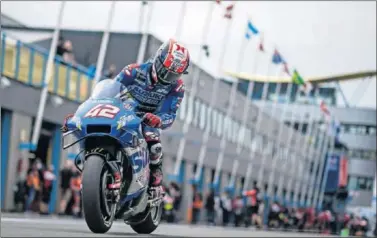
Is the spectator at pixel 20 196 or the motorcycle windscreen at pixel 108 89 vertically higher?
the motorcycle windscreen at pixel 108 89

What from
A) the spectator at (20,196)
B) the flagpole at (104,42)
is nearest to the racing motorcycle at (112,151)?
the flagpole at (104,42)

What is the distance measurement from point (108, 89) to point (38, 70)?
2078cm

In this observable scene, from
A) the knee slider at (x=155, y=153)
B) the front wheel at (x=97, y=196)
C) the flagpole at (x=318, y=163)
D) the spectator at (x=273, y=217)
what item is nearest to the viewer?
the front wheel at (x=97, y=196)

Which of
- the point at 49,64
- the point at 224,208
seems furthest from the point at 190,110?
the point at 49,64

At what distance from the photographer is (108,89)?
17.0 feet

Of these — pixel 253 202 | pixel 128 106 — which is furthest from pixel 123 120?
pixel 253 202

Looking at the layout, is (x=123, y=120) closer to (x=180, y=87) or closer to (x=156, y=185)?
(x=180, y=87)

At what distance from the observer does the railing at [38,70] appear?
76.7 feet

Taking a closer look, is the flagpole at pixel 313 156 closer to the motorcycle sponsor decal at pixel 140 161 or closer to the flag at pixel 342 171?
the flag at pixel 342 171

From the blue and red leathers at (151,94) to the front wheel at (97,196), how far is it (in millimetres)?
598

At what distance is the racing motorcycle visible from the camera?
4715 mm

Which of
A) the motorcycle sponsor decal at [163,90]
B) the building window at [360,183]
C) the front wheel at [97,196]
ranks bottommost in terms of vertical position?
the front wheel at [97,196]

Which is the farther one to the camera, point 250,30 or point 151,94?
point 250,30

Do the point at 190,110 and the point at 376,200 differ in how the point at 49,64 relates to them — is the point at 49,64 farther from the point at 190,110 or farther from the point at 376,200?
the point at 376,200
